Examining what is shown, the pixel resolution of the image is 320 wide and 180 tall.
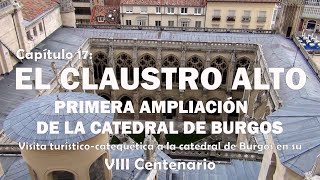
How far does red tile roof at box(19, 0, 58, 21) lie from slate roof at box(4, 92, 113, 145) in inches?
1025

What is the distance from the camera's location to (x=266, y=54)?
3638cm

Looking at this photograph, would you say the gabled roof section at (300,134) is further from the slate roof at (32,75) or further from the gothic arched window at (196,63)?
the gothic arched window at (196,63)

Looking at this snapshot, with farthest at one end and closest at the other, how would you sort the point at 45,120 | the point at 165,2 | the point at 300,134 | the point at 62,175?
the point at 165,2
the point at 62,175
the point at 45,120
the point at 300,134

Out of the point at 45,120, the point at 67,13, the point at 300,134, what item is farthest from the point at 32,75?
the point at 300,134

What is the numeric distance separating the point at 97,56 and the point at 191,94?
1320cm

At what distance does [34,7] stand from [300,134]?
122ft

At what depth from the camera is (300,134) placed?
1337 cm

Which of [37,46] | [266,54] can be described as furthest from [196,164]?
[37,46]

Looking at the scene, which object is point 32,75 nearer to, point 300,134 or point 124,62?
point 124,62

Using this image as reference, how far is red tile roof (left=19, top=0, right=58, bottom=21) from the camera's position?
38.9 m

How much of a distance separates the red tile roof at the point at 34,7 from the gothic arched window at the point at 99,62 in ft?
28.2

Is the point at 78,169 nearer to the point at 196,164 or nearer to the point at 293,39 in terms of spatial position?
the point at 196,164

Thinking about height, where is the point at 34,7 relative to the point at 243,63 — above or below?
above

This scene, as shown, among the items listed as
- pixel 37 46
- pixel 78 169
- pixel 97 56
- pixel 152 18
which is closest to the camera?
pixel 78 169
